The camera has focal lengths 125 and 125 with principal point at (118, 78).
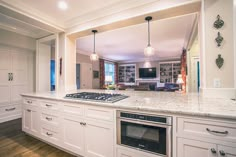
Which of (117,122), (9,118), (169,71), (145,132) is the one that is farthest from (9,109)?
(169,71)

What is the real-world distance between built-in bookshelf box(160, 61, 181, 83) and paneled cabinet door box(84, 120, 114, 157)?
7.75 metres

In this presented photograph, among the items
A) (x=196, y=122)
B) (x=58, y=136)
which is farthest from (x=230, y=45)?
(x=58, y=136)

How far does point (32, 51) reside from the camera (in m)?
4.04

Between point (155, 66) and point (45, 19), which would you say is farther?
point (155, 66)

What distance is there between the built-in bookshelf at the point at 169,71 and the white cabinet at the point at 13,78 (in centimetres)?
747

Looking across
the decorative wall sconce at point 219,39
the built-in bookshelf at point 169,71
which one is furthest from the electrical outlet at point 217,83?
the built-in bookshelf at point 169,71

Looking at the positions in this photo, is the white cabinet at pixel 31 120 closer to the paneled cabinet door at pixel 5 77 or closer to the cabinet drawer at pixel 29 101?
the cabinet drawer at pixel 29 101

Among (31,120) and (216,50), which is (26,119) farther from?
(216,50)

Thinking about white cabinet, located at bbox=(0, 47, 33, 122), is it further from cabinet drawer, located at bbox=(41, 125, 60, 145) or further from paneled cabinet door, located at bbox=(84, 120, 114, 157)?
paneled cabinet door, located at bbox=(84, 120, 114, 157)

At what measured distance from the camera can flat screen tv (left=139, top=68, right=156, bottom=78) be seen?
8.82 meters

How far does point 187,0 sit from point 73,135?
8.09 feet

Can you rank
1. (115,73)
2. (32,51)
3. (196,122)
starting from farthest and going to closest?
(115,73), (32,51), (196,122)

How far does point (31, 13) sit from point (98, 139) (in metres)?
2.44

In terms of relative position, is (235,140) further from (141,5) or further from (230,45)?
(141,5)
